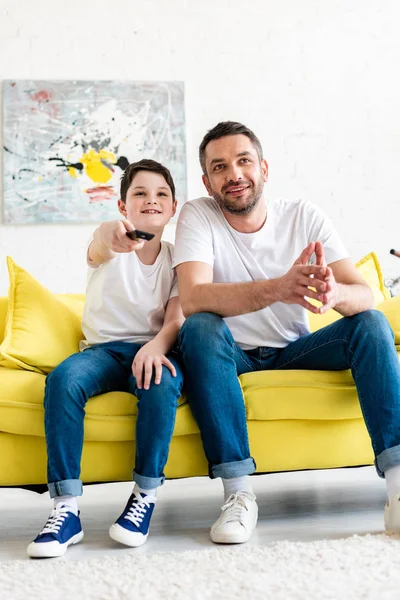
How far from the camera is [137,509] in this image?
1.83 m

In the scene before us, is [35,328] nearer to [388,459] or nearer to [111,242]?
[111,242]

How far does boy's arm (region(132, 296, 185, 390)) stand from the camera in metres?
1.87

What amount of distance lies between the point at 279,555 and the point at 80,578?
16.7 inches

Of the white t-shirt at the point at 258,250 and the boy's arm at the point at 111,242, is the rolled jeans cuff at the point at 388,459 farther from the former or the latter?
the boy's arm at the point at 111,242

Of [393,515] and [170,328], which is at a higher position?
[170,328]

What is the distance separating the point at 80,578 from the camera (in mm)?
1503

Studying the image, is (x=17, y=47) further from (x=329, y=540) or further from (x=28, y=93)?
(x=329, y=540)

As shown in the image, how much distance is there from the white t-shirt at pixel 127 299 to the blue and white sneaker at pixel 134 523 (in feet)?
1.62

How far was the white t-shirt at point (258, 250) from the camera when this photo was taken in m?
2.17

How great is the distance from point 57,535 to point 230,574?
1.56 feet

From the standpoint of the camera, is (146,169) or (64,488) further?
(146,169)

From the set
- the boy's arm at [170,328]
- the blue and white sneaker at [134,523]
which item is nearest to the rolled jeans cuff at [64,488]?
the blue and white sneaker at [134,523]

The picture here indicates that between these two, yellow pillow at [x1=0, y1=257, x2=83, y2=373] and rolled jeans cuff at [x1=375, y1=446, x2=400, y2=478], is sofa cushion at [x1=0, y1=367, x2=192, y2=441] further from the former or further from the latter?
rolled jeans cuff at [x1=375, y1=446, x2=400, y2=478]

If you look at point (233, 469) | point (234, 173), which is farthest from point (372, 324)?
point (234, 173)
